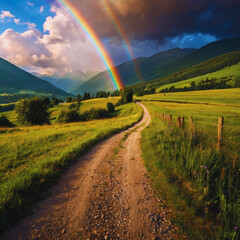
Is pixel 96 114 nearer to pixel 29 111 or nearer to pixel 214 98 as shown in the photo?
pixel 29 111

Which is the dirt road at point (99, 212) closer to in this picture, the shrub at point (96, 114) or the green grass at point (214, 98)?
the shrub at point (96, 114)

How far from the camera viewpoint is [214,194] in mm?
3707

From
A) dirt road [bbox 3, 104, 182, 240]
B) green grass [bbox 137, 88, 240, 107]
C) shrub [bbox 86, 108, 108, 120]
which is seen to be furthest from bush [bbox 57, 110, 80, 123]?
green grass [bbox 137, 88, 240, 107]

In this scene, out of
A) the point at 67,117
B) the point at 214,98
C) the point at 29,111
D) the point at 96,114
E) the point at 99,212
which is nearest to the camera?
the point at 99,212

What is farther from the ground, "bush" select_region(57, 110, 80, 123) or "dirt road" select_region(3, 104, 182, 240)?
"dirt road" select_region(3, 104, 182, 240)

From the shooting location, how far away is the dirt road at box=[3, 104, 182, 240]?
2852 mm

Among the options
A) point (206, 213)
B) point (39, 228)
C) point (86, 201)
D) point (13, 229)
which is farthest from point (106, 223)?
point (206, 213)

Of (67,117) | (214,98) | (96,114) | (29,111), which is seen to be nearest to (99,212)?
(29,111)

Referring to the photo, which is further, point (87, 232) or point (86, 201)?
point (86, 201)

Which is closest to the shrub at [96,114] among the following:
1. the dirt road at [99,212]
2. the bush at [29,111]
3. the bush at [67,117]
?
the bush at [67,117]

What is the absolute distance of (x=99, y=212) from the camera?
3.44 m

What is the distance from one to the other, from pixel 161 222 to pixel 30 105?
42.6 metres

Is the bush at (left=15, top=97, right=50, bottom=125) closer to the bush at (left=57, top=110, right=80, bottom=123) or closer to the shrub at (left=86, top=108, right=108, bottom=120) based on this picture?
the bush at (left=57, top=110, right=80, bottom=123)

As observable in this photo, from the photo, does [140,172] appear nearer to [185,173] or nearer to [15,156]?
[185,173]
